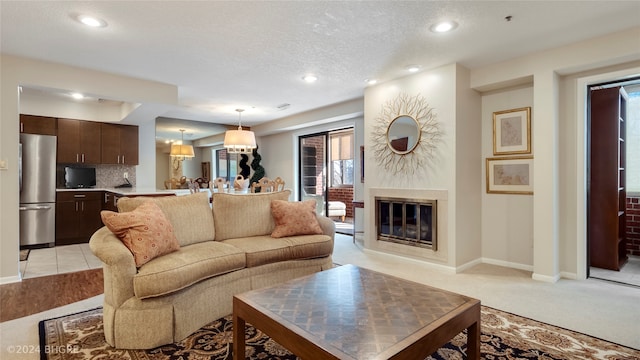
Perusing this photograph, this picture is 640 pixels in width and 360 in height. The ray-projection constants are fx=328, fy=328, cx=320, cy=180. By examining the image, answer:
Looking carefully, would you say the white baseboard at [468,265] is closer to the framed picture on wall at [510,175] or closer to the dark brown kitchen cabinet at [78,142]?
the framed picture on wall at [510,175]

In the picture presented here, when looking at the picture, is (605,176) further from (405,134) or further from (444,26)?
(444,26)

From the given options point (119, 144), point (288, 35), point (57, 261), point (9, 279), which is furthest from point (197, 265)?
point (119, 144)

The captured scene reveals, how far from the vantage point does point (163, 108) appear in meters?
4.84

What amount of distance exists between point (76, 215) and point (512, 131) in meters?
6.61

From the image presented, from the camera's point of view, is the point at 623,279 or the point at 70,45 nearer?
the point at 70,45

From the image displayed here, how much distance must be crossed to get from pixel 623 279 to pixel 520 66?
249cm

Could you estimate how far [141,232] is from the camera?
7.46 ft

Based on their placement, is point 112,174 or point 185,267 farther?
point 112,174

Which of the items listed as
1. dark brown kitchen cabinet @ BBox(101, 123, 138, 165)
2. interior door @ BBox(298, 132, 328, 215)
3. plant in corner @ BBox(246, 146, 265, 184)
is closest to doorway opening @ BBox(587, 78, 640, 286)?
interior door @ BBox(298, 132, 328, 215)

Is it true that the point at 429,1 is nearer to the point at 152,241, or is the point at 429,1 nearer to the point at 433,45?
the point at 433,45

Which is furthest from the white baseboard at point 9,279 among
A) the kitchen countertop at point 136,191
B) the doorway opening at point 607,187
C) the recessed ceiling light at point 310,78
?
the doorway opening at point 607,187

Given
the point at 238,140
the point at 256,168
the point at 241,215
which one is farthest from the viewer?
the point at 256,168

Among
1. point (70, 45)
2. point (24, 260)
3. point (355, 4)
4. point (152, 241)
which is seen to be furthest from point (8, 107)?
point (355, 4)

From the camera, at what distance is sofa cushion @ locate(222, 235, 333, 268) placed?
8.95 feet
